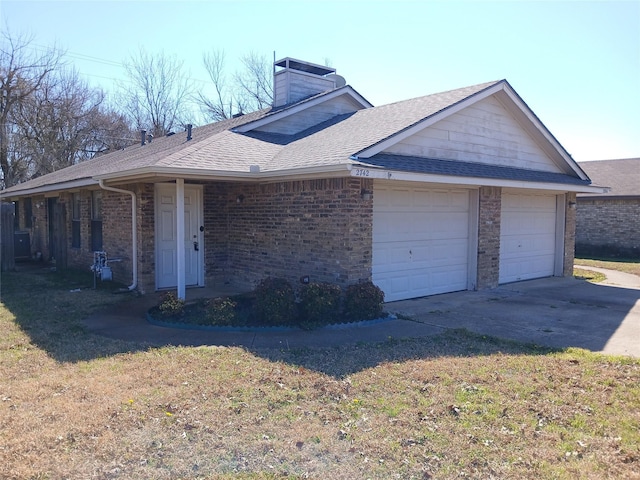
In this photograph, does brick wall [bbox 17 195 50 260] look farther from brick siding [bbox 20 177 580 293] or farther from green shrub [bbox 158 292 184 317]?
green shrub [bbox 158 292 184 317]

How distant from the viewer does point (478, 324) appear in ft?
26.8

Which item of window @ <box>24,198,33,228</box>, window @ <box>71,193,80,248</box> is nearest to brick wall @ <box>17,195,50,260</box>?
window @ <box>24,198,33,228</box>

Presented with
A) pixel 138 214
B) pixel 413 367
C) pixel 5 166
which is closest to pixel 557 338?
pixel 413 367

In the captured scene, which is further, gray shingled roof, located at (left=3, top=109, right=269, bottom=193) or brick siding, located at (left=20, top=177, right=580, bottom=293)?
gray shingled roof, located at (left=3, top=109, right=269, bottom=193)

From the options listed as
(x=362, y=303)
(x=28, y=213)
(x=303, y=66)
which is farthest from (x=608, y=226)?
(x=28, y=213)

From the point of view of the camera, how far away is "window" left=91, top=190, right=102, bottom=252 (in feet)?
43.4

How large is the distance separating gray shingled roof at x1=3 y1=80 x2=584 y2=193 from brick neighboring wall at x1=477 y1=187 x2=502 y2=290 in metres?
0.63

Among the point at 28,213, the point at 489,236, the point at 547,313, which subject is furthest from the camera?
the point at 28,213

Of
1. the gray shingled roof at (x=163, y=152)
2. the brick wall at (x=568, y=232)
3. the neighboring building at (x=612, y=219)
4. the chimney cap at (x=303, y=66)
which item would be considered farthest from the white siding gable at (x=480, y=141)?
the neighboring building at (x=612, y=219)

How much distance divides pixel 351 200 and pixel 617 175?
20340mm

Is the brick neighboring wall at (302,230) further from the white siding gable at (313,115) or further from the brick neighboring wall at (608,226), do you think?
the brick neighboring wall at (608,226)

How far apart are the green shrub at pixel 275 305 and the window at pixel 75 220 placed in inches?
349

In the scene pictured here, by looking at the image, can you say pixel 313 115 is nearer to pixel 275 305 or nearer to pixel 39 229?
pixel 275 305

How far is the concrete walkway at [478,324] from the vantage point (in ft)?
23.2
